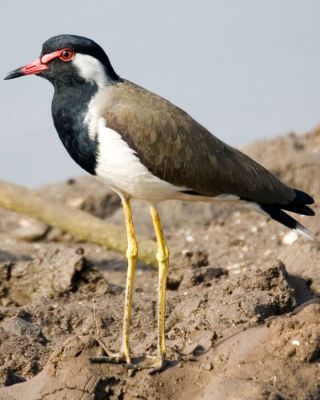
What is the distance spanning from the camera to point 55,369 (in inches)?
273

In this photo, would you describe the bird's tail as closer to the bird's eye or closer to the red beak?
the bird's eye

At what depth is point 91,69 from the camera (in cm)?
754

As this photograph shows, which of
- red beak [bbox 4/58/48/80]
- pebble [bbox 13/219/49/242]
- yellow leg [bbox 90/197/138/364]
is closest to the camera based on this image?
yellow leg [bbox 90/197/138/364]

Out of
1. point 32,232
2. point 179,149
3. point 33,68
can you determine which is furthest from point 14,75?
point 32,232

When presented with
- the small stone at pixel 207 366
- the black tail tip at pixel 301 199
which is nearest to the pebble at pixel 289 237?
the black tail tip at pixel 301 199

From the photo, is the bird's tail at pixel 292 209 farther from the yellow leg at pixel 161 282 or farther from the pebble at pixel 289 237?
the pebble at pixel 289 237

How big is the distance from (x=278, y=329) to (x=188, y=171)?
4.18 ft

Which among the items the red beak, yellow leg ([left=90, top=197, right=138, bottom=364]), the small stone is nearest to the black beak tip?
the red beak

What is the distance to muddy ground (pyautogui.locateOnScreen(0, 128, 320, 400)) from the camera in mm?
6715

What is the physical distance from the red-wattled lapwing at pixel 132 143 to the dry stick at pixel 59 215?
413 centimetres

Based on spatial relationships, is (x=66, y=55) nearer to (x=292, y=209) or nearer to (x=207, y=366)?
(x=292, y=209)

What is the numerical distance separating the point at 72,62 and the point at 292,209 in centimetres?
179

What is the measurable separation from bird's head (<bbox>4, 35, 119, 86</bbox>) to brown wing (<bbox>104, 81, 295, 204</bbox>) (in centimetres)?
15

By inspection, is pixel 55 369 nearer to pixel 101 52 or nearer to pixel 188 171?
pixel 188 171
